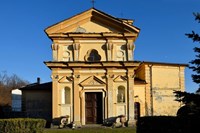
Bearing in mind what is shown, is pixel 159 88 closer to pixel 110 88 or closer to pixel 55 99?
pixel 110 88

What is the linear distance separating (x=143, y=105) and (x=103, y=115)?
468 centimetres

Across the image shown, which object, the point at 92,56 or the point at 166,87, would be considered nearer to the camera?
the point at 92,56

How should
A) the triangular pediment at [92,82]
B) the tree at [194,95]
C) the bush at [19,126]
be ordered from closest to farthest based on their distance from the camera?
the tree at [194,95]
the bush at [19,126]
the triangular pediment at [92,82]

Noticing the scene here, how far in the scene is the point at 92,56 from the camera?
31.6m

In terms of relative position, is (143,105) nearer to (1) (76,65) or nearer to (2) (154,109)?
(2) (154,109)

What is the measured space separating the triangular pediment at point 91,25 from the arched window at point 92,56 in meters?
1.72

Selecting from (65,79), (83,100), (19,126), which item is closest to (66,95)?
(65,79)

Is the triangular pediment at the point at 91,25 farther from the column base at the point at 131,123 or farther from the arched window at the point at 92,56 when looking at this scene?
the column base at the point at 131,123

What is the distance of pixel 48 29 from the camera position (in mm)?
31109

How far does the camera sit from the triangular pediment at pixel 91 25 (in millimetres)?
31172

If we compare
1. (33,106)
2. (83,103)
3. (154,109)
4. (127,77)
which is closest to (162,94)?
(154,109)

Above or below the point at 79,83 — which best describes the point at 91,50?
above

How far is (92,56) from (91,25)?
2.66 metres

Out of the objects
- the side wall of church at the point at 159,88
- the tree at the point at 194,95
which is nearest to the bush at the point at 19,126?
the tree at the point at 194,95
